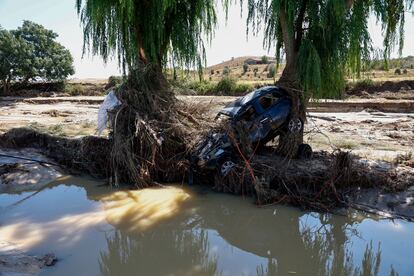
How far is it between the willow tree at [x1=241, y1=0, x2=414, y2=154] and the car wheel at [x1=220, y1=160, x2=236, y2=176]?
156 centimetres

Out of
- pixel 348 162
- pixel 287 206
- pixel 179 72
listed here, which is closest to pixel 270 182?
pixel 287 206

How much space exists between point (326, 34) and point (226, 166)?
13.5 feet

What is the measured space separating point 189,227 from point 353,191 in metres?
3.54

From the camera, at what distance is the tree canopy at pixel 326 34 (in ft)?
31.3

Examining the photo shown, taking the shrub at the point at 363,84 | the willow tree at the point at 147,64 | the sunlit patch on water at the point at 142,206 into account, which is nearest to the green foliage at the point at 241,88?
the shrub at the point at 363,84

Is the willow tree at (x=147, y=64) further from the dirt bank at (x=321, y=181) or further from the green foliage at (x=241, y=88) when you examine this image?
the green foliage at (x=241, y=88)

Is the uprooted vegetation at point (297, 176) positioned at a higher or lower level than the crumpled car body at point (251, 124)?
lower

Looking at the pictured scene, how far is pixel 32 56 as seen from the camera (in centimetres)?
3152

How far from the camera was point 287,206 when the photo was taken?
8.39 m

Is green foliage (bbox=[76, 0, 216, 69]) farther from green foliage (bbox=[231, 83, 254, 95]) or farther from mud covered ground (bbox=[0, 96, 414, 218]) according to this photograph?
green foliage (bbox=[231, 83, 254, 95])

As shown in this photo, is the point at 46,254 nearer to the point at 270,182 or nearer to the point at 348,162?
the point at 270,182

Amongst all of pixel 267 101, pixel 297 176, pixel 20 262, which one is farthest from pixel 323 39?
pixel 20 262

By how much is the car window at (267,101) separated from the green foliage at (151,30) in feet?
12.6

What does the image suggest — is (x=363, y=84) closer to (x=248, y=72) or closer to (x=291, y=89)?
(x=291, y=89)
